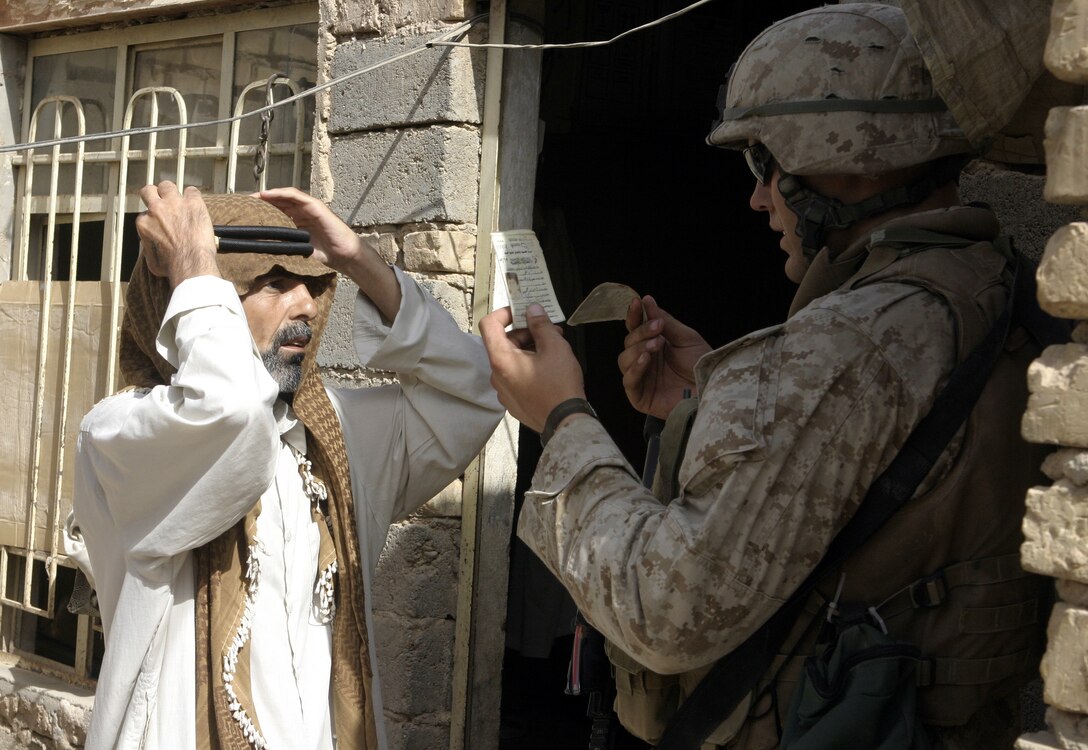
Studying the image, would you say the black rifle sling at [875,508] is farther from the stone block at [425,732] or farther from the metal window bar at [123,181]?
the metal window bar at [123,181]

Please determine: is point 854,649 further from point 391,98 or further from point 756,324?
point 756,324

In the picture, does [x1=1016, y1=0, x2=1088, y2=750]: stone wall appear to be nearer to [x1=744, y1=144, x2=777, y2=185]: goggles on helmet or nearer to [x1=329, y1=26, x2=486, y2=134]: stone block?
[x1=744, y1=144, x2=777, y2=185]: goggles on helmet

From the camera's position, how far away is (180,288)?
2365 millimetres

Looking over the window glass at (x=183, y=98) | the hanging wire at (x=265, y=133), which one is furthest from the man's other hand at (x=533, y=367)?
the window glass at (x=183, y=98)

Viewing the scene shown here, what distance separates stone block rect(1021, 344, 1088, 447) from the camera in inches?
55.3

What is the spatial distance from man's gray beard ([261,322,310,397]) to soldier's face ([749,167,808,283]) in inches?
42.5

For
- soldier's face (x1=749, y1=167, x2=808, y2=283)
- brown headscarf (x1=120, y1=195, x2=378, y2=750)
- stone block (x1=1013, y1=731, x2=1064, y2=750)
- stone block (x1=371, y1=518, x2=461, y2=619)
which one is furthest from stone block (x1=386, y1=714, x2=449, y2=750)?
stone block (x1=1013, y1=731, x2=1064, y2=750)

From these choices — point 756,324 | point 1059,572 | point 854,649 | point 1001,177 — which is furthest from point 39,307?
point 1059,572

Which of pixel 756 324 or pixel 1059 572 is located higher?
pixel 756 324

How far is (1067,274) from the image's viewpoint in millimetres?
1419

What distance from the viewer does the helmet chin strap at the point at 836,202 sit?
1.97 metres

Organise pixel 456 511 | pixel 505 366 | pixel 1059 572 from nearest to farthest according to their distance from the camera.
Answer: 1. pixel 1059 572
2. pixel 505 366
3. pixel 456 511

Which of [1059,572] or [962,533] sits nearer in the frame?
[1059,572]

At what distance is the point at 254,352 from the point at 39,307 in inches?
107
